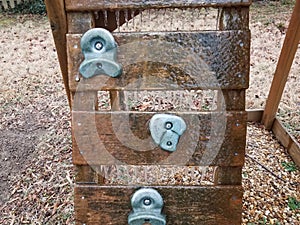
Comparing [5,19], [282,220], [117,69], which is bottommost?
[282,220]

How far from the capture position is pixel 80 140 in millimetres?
1100

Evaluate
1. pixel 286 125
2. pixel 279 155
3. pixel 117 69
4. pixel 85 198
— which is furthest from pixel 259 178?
pixel 117 69

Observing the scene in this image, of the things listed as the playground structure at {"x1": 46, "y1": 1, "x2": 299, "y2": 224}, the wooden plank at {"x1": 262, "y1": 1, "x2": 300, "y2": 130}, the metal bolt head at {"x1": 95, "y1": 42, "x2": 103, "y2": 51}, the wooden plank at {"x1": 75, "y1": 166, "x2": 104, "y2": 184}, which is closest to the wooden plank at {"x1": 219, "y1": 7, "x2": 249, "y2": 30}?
the playground structure at {"x1": 46, "y1": 1, "x2": 299, "y2": 224}

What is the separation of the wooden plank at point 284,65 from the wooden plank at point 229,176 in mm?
1074

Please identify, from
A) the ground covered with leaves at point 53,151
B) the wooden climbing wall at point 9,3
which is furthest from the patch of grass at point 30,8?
the ground covered with leaves at point 53,151

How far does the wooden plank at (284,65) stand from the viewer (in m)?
1.85

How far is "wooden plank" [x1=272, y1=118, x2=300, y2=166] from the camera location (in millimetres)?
2064

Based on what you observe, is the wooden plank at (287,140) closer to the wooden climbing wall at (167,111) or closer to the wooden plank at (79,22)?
the wooden climbing wall at (167,111)

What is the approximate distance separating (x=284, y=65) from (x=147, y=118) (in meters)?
1.27

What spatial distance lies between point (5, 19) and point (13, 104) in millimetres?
3312

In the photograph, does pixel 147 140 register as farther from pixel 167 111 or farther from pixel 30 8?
pixel 30 8

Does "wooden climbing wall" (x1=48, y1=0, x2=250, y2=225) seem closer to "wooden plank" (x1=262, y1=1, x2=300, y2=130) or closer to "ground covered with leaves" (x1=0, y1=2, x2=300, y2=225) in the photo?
"ground covered with leaves" (x1=0, y1=2, x2=300, y2=225)

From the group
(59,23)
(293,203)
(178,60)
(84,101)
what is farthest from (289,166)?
(59,23)

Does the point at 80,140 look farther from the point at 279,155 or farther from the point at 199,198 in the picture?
the point at 279,155
